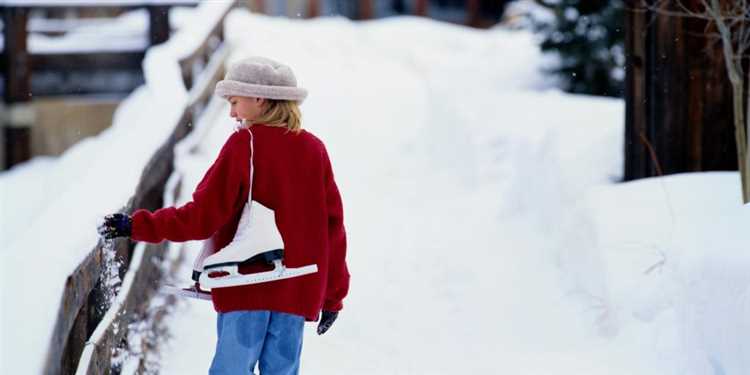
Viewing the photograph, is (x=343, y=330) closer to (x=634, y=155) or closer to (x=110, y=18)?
(x=634, y=155)

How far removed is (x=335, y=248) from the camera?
3.90 metres

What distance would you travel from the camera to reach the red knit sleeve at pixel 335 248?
383 cm

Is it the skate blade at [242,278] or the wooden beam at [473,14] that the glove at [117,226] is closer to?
the skate blade at [242,278]

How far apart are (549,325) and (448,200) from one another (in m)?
3.35

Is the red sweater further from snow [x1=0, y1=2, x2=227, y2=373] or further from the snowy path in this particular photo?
the snowy path

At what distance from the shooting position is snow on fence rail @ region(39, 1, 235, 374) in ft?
12.7

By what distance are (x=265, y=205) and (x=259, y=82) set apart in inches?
16.4

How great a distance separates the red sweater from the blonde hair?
0.07ft

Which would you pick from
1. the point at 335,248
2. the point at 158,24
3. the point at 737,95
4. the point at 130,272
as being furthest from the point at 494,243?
the point at 158,24

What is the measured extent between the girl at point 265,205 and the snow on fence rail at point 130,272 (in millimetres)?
519

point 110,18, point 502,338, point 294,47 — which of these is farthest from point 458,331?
point 110,18

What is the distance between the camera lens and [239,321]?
12.1ft

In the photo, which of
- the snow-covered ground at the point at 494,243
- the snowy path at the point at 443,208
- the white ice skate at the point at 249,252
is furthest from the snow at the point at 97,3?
the white ice skate at the point at 249,252

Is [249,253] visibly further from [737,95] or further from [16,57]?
[16,57]
